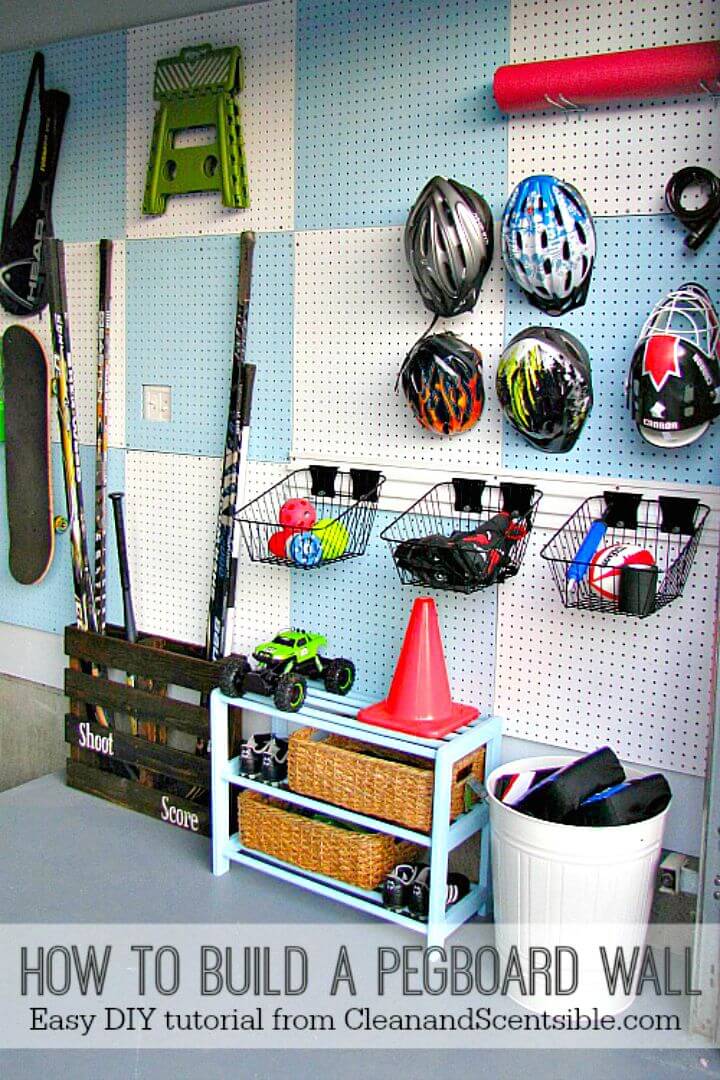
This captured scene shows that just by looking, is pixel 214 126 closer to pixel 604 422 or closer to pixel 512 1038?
pixel 604 422

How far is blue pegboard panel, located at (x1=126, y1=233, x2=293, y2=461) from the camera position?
9.75ft

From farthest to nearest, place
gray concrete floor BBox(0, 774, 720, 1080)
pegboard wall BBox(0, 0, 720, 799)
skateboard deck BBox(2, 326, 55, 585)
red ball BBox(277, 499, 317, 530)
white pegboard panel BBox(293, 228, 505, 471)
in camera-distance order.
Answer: skateboard deck BBox(2, 326, 55, 585), red ball BBox(277, 499, 317, 530), white pegboard panel BBox(293, 228, 505, 471), pegboard wall BBox(0, 0, 720, 799), gray concrete floor BBox(0, 774, 720, 1080)

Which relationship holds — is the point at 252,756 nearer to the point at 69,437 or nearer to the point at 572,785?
the point at 572,785

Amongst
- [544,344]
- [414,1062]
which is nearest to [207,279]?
[544,344]

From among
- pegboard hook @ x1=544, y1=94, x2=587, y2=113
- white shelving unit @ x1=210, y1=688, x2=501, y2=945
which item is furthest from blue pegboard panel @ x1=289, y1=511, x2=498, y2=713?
pegboard hook @ x1=544, y1=94, x2=587, y2=113

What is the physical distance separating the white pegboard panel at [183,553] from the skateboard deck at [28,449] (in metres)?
0.39

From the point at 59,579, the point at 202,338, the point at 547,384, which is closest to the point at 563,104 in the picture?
the point at 547,384

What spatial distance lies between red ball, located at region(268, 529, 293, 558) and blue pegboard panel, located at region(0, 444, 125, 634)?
2.89 feet

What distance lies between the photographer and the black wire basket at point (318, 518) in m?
2.69

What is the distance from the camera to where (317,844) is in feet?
8.74

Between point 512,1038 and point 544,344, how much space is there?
4.92ft

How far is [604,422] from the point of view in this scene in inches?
95.3

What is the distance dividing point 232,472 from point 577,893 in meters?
1.48

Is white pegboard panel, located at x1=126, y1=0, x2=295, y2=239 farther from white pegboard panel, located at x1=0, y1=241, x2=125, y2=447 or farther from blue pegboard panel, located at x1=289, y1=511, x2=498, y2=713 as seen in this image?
blue pegboard panel, located at x1=289, y1=511, x2=498, y2=713
